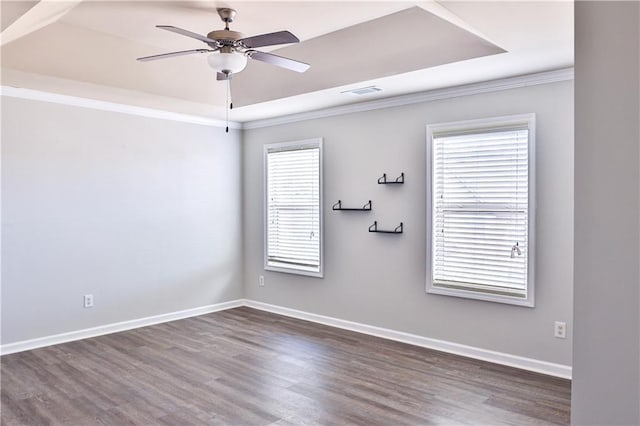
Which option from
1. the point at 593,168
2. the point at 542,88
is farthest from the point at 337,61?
the point at 593,168

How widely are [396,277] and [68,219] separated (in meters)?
3.38

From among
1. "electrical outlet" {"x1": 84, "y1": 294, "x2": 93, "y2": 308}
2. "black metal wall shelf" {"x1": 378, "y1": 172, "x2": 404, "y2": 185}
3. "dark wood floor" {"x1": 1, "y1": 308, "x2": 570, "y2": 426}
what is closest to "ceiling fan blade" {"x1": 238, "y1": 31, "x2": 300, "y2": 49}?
"black metal wall shelf" {"x1": 378, "y1": 172, "x2": 404, "y2": 185}

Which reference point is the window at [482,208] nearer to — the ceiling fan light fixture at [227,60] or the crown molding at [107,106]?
the ceiling fan light fixture at [227,60]

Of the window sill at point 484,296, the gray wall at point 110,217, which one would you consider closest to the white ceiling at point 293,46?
the gray wall at point 110,217

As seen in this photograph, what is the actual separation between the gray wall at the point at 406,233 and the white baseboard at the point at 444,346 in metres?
0.05

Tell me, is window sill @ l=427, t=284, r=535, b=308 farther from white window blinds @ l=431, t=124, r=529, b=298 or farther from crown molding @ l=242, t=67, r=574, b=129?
crown molding @ l=242, t=67, r=574, b=129

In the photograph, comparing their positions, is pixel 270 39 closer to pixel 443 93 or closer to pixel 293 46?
pixel 293 46

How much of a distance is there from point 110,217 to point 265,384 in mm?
2661

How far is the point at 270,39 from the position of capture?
2678 mm

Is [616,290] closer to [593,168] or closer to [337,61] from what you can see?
[593,168]

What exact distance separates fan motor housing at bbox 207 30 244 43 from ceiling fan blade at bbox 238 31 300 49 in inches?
1.7

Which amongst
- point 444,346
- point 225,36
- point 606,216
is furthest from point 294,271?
point 606,216

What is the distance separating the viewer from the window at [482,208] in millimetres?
3848

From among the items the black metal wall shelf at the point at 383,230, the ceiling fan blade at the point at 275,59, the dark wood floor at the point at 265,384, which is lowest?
the dark wood floor at the point at 265,384
